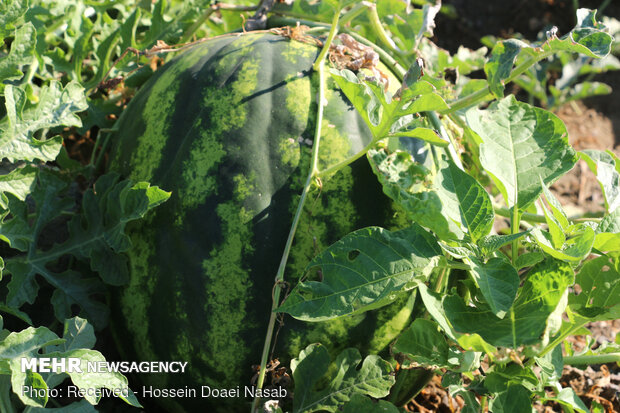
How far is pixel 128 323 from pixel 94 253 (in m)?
0.23

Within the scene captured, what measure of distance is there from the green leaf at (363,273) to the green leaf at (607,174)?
0.55 meters

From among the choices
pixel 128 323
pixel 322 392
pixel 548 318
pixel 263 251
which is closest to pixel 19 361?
pixel 128 323

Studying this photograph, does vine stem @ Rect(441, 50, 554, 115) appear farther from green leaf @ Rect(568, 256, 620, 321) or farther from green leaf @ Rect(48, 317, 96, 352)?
green leaf @ Rect(48, 317, 96, 352)

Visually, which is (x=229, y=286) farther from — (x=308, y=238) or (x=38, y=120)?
(x=38, y=120)

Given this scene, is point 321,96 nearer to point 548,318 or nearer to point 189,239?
point 189,239

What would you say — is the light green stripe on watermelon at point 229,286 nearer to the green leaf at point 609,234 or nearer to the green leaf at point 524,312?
the green leaf at point 524,312

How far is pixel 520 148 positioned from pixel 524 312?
470mm

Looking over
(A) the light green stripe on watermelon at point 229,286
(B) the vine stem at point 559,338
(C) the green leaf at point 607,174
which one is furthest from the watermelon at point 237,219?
(C) the green leaf at point 607,174

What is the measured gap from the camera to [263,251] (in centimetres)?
171

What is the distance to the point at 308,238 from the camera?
1717 millimetres

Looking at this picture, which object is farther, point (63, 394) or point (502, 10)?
A: point (502, 10)

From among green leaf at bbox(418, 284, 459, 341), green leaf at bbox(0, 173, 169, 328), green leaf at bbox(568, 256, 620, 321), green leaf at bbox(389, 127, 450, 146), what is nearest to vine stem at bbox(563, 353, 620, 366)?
green leaf at bbox(568, 256, 620, 321)

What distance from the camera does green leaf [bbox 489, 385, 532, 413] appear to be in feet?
4.84

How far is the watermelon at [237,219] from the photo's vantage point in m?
1.71
